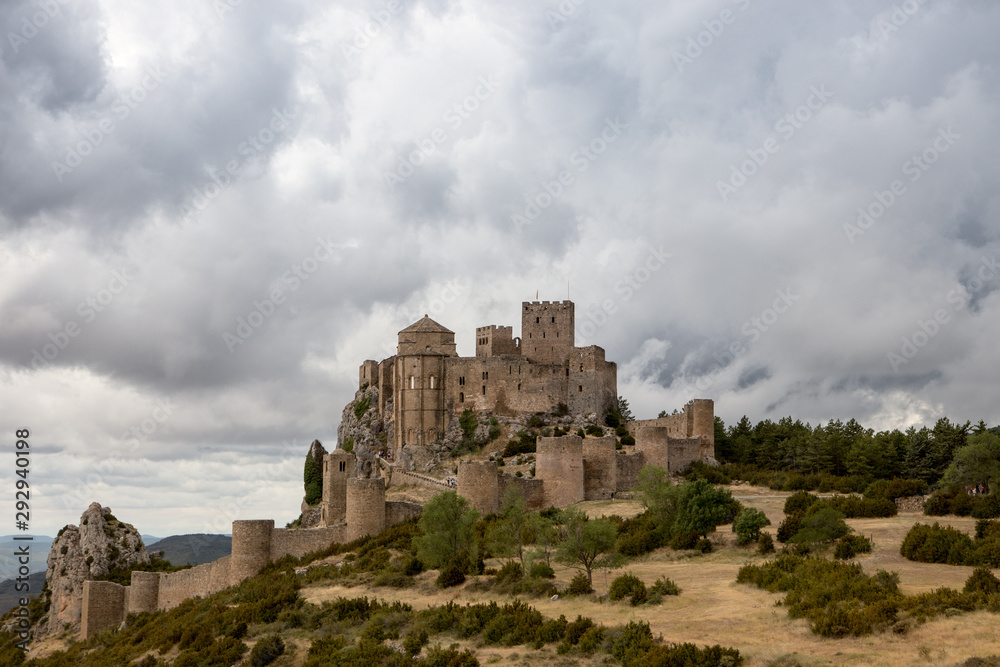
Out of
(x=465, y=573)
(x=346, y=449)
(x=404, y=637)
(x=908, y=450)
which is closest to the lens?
(x=404, y=637)

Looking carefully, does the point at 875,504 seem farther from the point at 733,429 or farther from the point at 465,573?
the point at 733,429

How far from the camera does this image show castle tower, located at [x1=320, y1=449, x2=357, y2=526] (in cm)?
4406

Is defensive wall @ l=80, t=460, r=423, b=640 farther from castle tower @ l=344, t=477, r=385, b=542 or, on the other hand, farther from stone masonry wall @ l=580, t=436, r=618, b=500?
stone masonry wall @ l=580, t=436, r=618, b=500

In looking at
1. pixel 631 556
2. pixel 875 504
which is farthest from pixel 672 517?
pixel 875 504

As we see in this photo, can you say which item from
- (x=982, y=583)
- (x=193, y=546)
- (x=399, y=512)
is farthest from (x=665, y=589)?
(x=193, y=546)

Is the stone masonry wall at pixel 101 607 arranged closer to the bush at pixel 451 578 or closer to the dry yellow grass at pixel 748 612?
the dry yellow grass at pixel 748 612

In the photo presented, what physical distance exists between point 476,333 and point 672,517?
109 ft

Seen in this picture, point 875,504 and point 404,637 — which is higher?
point 875,504

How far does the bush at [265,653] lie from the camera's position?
2972cm

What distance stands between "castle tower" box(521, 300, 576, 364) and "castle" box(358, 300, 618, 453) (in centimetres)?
7

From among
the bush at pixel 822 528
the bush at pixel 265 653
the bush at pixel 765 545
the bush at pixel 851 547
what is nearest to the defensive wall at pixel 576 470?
the bush at pixel 765 545

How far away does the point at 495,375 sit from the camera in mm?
64938

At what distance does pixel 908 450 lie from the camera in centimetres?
5453

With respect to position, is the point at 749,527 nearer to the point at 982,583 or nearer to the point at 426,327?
the point at 982,583
